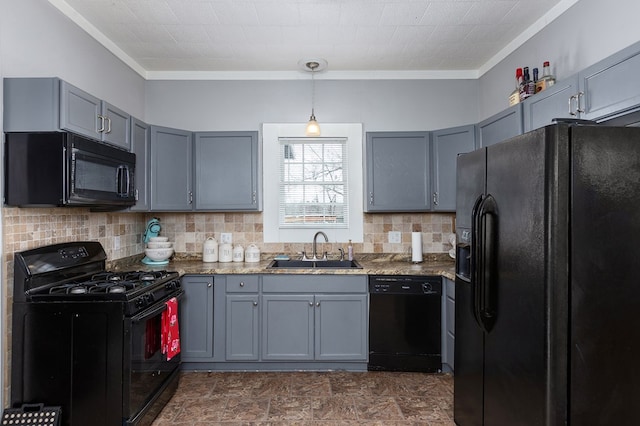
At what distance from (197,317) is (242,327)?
0.38 meters

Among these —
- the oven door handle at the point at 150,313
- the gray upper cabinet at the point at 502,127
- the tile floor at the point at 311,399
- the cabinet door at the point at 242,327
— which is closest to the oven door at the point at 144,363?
the oven door handle at the point at 150,313

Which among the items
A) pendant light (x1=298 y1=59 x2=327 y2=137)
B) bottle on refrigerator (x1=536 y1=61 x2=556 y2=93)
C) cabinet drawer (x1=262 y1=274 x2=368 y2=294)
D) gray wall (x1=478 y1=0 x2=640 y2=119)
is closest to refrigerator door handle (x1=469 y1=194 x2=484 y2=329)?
gray wall (x1=478 y1=0 x2=640 y2=119)

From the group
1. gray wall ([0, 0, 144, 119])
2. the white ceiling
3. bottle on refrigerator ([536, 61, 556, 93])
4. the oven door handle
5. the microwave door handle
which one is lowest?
the oven door handle

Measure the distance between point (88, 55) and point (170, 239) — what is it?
171cm

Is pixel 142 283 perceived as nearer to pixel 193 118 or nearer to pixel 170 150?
pixel 170 150

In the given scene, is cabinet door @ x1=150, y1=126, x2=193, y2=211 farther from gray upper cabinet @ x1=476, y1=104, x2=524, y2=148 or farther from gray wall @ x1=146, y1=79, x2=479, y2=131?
gray upper cabinet @ x1=476, y1=104, x2=524, y2=148

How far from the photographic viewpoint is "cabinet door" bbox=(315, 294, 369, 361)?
10.1 ft

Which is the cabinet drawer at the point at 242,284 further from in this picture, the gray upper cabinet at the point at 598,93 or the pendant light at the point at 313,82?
the gray upper cabinet at the point at 598,93

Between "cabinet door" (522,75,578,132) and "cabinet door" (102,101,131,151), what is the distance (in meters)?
2.70

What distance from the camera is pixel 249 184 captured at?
3.41m

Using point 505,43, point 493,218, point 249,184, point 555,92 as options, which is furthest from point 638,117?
point 249,184

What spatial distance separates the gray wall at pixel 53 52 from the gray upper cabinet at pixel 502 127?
2.95m

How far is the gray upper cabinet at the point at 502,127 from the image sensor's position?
239 cm

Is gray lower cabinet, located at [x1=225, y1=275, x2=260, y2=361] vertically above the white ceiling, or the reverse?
the white ceiling
